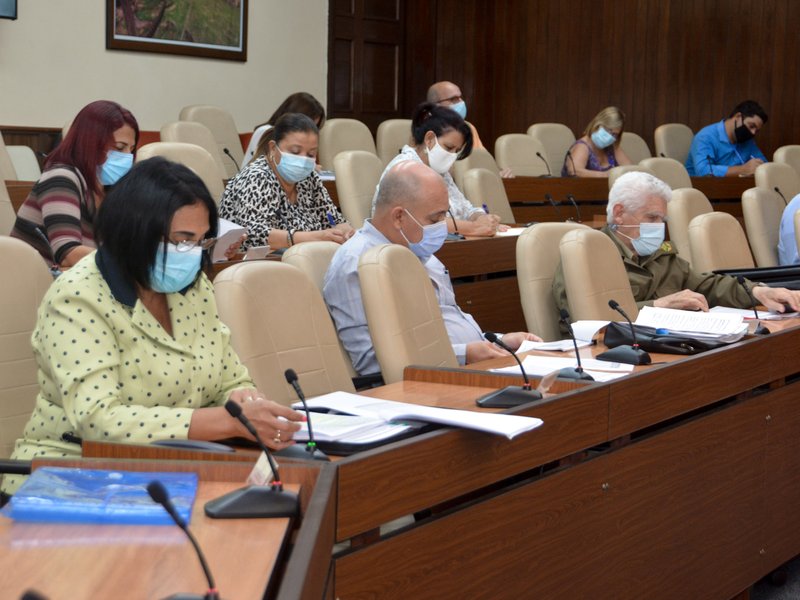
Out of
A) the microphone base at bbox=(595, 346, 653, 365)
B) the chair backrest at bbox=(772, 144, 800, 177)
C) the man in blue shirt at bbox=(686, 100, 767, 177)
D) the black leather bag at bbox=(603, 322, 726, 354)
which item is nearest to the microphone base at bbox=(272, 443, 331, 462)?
the microphone base at bbox=(595, 346, 653, 365)

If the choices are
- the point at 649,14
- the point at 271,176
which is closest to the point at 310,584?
the point at 271,176

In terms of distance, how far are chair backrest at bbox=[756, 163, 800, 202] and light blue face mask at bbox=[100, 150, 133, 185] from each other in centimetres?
407

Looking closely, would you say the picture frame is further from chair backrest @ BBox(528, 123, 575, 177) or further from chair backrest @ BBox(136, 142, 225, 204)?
chair backrest @ BBox(136, 142, 225, 204)

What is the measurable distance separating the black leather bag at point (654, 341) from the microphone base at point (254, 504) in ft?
5.48

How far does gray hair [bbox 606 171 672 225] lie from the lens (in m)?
3.96

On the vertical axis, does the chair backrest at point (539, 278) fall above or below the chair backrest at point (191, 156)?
below

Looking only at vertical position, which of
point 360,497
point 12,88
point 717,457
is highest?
point 12,88

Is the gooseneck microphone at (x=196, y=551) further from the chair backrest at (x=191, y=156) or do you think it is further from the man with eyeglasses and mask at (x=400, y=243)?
the chair backrest at (x=191, y=156)

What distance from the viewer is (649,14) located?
9.17 m

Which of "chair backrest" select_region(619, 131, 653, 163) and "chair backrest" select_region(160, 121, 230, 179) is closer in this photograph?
"chair backrest" select_region(160, 121, 230, 179)

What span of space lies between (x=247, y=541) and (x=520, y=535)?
906 mm

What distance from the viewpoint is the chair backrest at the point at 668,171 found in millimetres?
6711

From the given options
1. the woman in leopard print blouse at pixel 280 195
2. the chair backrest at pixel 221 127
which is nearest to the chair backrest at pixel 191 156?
the woman in leopard print blouse at pixel 280 195

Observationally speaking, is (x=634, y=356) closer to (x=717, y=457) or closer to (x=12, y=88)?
(x=717, y=457)
